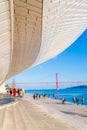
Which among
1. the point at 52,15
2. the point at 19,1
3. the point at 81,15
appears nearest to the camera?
the point at 19,1

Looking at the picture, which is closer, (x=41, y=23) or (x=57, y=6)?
(x=57, y=6)

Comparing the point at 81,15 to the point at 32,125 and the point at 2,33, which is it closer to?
the point at 2,33

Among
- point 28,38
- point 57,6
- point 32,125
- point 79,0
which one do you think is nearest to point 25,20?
point 57,6

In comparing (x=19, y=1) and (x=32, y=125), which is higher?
(x=19, y=1)

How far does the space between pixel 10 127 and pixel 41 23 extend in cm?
401

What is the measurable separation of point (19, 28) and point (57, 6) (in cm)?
208

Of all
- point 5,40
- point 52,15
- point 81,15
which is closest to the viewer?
point 52,15

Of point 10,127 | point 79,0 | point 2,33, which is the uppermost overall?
point 79,0

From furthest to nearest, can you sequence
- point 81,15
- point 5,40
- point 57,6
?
point 81,15, point 5,40, point 57,6

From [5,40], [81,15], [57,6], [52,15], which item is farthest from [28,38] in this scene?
[57,6]

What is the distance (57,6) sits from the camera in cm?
721

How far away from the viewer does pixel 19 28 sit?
8.89 metres

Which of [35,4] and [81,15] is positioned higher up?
[81,15]

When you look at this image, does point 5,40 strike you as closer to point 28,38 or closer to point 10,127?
point 28,38
